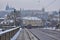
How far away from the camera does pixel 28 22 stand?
182 m

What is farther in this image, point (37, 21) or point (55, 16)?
point (37, 21)

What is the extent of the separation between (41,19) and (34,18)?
39.9ft

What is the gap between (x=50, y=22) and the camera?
158750 millimetres

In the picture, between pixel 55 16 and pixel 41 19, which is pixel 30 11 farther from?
pixel 41 19

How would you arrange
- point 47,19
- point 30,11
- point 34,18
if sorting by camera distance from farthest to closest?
point 34,18, point 47,19, point 30,11

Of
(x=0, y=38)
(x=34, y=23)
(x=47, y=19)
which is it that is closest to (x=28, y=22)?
A: (x=34, y=23)

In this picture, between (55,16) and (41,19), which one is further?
(41,19)

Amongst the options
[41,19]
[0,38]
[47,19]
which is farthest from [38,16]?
[0,38]

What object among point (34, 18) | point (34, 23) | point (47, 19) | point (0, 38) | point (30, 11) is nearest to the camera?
point (0, 38)

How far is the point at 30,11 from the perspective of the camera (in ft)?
476

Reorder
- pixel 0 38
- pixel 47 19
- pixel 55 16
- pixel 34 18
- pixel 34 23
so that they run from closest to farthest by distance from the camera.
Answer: pixel 0 38
pixel 55 16
pixel 47 19
pixel 34 23
pixel 34 18

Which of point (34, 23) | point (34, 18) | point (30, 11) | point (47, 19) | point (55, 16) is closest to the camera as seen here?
point (30, 11)

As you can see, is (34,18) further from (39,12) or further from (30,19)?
(39,12)

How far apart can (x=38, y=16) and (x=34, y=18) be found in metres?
9.35
